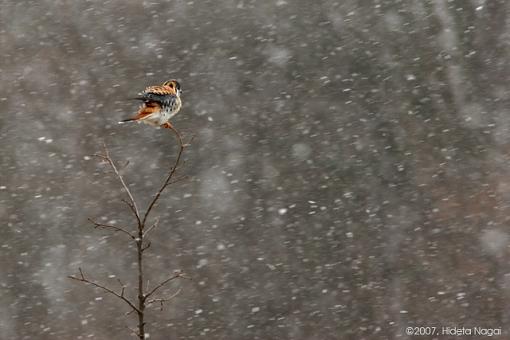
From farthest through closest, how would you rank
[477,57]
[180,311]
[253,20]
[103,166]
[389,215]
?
1. [253,20]
2. [477,57]
3. [103,166]
4. [389,215]
5. [180,311]

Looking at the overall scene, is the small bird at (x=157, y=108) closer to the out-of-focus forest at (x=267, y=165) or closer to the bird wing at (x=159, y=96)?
the bird wing at (x=159, y=96)

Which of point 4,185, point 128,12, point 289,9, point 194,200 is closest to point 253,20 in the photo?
point 289,9

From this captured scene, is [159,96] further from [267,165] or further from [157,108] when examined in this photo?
[267,165]

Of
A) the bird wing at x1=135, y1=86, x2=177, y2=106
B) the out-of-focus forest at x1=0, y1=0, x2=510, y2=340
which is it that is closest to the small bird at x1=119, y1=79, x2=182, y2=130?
the bird wing at x1=135, y1=86, x2=177, y2=106

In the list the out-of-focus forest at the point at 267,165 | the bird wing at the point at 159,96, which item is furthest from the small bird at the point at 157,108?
the out-of-focus forest at the point at 267,165

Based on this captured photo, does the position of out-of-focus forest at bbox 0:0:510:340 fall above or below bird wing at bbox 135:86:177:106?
below

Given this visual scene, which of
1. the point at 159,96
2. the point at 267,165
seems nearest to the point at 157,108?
the point at 159,96

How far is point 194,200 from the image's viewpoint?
11.1 m

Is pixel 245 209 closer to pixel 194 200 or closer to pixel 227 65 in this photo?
pixel 194 200

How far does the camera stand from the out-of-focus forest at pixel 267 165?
9.85 metres

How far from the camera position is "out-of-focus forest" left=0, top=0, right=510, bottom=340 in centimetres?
985

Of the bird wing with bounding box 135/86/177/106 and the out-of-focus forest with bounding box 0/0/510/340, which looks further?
the out-of-focus forest with bounding box 0/0/510/340

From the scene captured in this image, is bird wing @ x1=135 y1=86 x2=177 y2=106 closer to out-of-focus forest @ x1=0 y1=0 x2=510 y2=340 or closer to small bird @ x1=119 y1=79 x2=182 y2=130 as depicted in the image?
small bird @ x1=119 y1=79 x2=182 y2=130

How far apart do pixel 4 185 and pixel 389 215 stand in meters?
5.94
